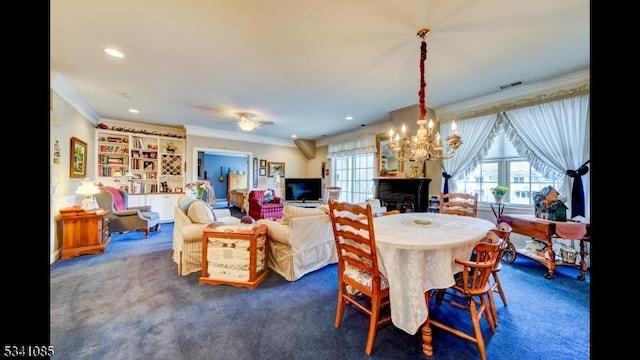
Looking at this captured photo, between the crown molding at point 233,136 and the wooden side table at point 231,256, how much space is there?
13.1ft

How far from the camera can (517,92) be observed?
3354 mm

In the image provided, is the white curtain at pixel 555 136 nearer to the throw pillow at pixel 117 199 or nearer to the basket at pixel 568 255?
the basket at pixel 568 255

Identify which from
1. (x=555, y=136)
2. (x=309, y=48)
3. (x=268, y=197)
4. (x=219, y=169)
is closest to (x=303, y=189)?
(x=268, y=197)

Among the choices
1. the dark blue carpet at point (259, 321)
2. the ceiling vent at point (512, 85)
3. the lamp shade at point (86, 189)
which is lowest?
the dark blue carpet at point (259, 321)

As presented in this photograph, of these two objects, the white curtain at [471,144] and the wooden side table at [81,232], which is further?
the white curtain at [471,144]

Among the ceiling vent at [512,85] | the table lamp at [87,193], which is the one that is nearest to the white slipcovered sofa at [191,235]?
the table lamp at [87,193]

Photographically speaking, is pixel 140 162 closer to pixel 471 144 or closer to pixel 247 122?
pixel 247 122

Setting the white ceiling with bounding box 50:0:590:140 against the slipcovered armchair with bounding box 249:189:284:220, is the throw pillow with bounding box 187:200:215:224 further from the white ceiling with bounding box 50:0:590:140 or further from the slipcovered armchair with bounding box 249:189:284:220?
the slipcovered armchair with bounding box 249:189:284:220

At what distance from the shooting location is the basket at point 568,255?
2.91 metres

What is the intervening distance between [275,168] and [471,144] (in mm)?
4971

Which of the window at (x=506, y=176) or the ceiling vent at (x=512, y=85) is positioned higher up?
the ceiling vent at (x=512, y=85)
